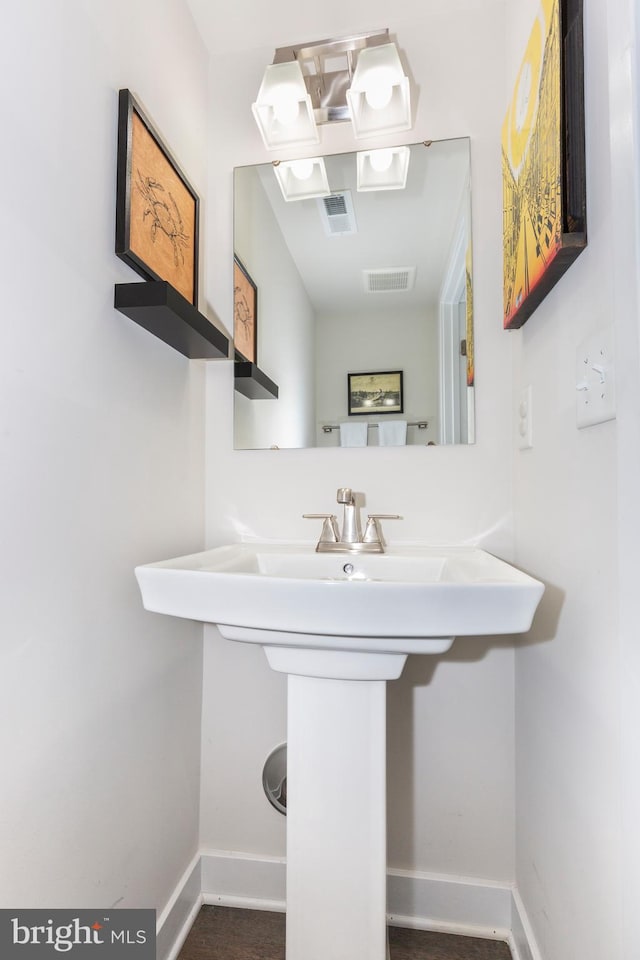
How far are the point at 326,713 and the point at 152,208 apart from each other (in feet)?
3.62

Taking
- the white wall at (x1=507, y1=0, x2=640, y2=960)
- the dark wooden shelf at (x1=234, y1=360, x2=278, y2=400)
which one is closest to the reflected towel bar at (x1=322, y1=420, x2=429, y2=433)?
the dark wooden shelf at (x1=234, y1=360, x2=278, y2=400)

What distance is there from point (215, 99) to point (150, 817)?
1867 mm

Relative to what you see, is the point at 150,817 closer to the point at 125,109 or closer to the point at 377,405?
the point at 377,405

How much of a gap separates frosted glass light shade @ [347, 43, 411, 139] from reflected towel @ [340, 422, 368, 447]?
769 millimetres

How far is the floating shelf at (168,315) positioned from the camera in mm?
933

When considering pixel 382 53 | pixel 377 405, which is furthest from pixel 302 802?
pixel 382 53

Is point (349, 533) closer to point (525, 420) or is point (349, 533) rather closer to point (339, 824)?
point (525, 420)

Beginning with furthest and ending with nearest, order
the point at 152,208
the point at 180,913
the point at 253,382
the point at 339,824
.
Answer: the point at 253,382 → the point at 180,913 → the point at 152,208 → the point at 339,824

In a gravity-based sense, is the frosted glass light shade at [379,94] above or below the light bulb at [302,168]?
above

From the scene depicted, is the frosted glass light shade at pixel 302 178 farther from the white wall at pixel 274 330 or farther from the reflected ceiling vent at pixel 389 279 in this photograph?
the reflected ceiling vent at pixel 389 279

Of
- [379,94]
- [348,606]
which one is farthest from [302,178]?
[348,606]

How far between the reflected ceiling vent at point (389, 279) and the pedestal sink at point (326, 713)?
76 centimetres

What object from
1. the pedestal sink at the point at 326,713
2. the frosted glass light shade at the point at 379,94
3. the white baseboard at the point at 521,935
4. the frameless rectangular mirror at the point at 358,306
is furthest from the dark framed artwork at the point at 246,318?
the white baseboard at the point at 521,935

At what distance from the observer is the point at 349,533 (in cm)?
127
